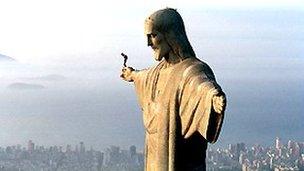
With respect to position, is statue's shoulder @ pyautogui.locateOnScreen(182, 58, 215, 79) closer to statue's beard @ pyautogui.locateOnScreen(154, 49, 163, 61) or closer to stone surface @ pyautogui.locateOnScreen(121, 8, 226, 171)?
stone surface @ pyautogui.locateOnScreen(121, 8, 226, 171)

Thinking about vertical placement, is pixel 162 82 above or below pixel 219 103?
above

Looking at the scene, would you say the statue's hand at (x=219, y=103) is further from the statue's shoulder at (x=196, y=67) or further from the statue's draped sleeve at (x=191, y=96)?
the statue's shoulder at (x=196, y=67)

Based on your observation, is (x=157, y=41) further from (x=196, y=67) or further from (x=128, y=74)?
(x=128, y=74)

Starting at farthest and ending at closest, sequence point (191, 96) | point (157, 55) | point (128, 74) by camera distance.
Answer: point (128, 74)
point (157, 55)
point (191, 96)

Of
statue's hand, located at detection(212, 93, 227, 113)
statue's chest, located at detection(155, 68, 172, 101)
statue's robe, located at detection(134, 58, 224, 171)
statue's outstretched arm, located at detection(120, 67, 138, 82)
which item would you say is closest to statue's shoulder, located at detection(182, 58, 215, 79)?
statue's robe, located at detection(134, 58, 224, 171)

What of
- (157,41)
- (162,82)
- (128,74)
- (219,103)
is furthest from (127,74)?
(219,103)

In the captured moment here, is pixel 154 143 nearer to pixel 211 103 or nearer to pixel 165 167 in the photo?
pixel 165 167

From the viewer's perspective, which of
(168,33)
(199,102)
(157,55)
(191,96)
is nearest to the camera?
(199,102)
